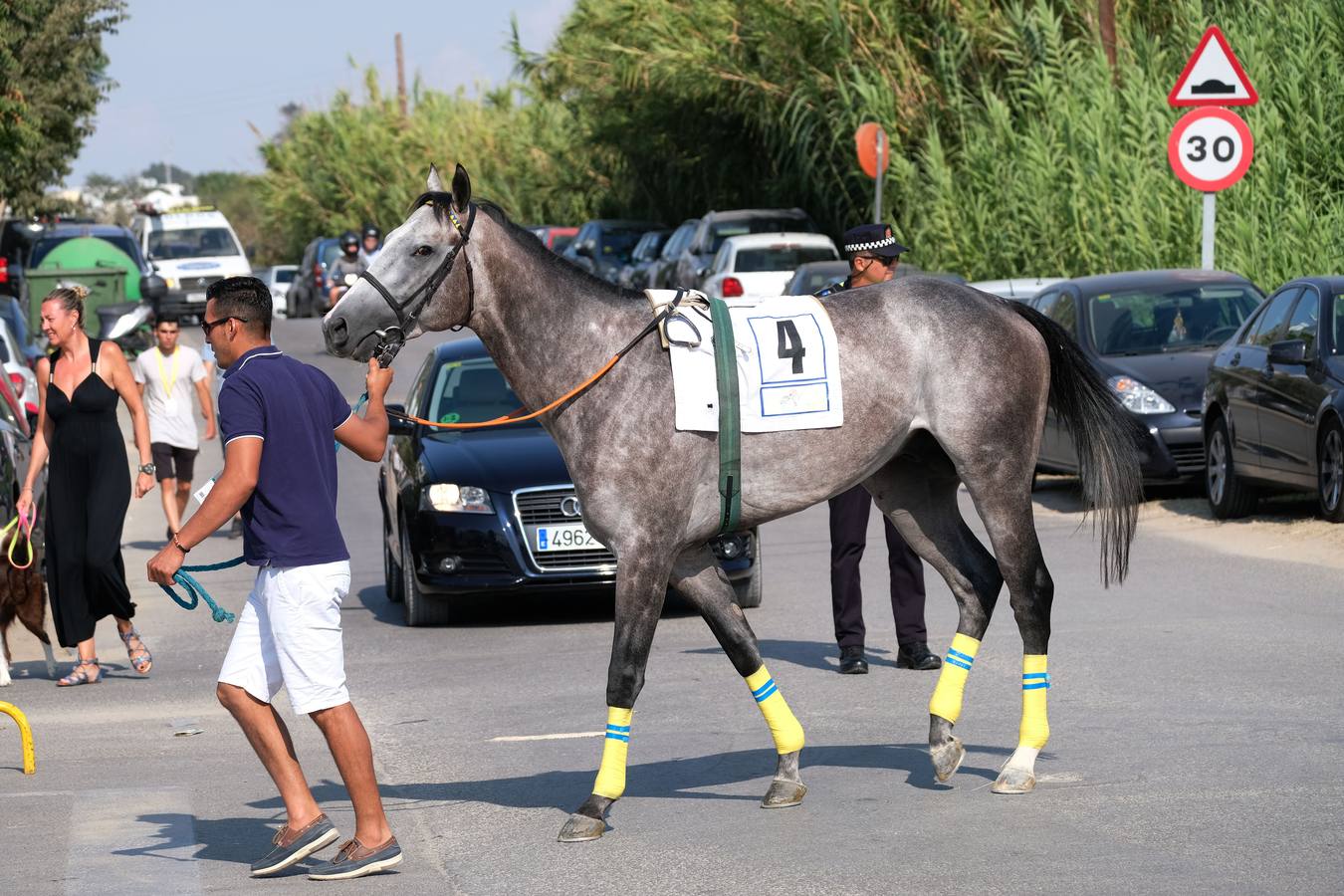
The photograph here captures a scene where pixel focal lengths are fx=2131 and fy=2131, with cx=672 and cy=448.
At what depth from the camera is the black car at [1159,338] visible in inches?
691

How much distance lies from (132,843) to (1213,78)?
14.0m

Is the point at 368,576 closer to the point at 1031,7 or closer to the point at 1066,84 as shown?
the point at 1066,84

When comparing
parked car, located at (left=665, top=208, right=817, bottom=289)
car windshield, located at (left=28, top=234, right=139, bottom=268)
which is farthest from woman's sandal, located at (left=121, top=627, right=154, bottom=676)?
car windshield, located at (left=28, top=234, right=139, bottom=268)

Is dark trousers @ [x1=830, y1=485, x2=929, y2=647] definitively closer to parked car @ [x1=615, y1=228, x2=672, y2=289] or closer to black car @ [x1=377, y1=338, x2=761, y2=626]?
black car @ [x1=377, y1=338, x2=761, y2=626]

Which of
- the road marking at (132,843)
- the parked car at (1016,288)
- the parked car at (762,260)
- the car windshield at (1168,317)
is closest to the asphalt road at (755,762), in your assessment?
the road marking at (132,843)

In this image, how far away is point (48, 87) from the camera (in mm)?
33562

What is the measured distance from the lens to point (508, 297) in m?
7.82

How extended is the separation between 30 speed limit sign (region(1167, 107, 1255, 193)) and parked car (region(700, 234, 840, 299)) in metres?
14.5

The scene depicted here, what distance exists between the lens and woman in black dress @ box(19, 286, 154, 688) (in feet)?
37.8

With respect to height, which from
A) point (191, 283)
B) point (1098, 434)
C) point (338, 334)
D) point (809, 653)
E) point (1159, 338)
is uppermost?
point (338, 334)

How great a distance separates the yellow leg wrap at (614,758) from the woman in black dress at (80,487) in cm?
487

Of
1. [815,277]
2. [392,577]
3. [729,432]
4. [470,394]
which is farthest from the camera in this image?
[815,277]

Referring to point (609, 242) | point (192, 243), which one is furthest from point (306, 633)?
point (192, 243)

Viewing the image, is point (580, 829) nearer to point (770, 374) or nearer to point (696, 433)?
point (696, 433)
